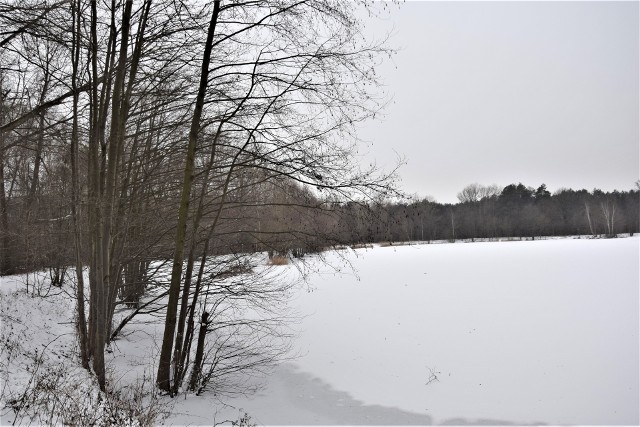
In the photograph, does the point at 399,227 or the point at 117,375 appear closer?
the point at 399,227

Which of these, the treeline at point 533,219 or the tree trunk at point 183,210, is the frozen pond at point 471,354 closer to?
the tree trunk at point 183,210

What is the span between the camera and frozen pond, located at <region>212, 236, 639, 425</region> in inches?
295

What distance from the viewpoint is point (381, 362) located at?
32.6 feet

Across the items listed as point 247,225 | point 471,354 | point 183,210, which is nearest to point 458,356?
point 471,354

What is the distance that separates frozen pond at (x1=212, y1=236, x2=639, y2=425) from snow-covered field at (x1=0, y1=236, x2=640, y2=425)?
0.03 meters

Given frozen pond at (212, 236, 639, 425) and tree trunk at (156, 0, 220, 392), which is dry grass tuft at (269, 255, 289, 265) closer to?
frozen pond at (212, 236, 639, 425)

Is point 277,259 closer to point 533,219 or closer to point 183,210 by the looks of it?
point 183,210

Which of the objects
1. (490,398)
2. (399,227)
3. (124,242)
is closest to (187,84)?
(124,242)

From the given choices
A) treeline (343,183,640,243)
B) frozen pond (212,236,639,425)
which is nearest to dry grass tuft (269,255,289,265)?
frozen pond (212,236,639,425)

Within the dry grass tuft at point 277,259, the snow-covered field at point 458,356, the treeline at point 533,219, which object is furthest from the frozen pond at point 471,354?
the treeline at point 533,219

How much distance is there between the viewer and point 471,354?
32.2 feet

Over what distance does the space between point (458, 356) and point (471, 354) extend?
0.96 ft

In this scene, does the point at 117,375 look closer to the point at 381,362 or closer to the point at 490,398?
the point at 381,362

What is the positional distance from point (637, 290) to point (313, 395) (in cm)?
1039
